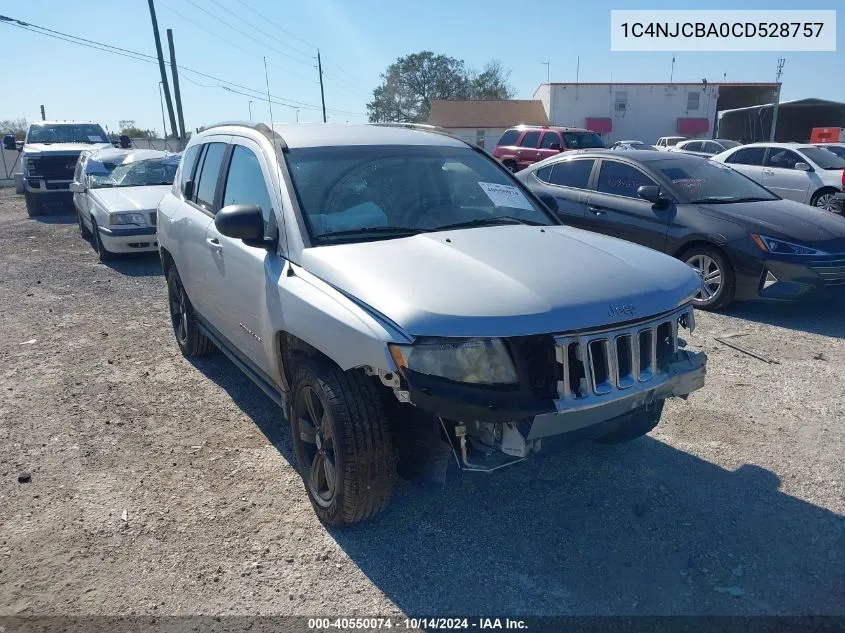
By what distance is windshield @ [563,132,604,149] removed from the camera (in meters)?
20.8

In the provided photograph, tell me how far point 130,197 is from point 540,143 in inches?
556

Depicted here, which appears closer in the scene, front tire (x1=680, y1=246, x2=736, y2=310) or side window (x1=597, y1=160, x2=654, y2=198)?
front tire (x1=680, y1=246, x2=736, y2=310)

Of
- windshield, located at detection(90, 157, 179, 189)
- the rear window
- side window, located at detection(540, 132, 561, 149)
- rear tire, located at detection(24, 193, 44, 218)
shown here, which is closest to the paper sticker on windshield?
windshield, located at detection(90, 157, 179, 189)

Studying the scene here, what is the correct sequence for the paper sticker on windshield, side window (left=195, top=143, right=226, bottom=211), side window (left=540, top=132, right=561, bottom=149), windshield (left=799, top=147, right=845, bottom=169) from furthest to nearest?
side window (left=540, top=132, right=561, bottom=149) < windshield (left=799, top=147, right=845, bottom=169) < side window (left=195, top=143, right=226, bottom=211) < the paper sticker on windshield

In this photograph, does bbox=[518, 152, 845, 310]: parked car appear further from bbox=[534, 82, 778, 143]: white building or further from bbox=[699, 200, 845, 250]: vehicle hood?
bbox=[534, 82, 778, 143]: white building

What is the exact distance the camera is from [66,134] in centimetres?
1834

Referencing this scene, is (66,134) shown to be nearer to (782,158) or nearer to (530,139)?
(530,139)

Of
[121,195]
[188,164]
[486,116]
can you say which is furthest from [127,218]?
[486,116]

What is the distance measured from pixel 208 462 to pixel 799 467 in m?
3.39

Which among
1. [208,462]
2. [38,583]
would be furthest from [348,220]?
[38,583]

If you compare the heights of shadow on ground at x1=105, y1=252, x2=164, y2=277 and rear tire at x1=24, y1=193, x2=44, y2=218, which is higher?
rear tire at x1=24, y1=193, x2=44, y2=218

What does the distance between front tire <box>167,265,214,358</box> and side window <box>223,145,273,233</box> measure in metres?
1.39

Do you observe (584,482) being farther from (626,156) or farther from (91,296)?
(91,296)

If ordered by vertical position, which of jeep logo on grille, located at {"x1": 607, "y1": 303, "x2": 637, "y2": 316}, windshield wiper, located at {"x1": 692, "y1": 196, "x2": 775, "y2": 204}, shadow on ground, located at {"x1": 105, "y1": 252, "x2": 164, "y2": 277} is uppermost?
jeep logo on grille, located at {"x1": 607, "y1": 303, "x2": 637, "y2": 316}
